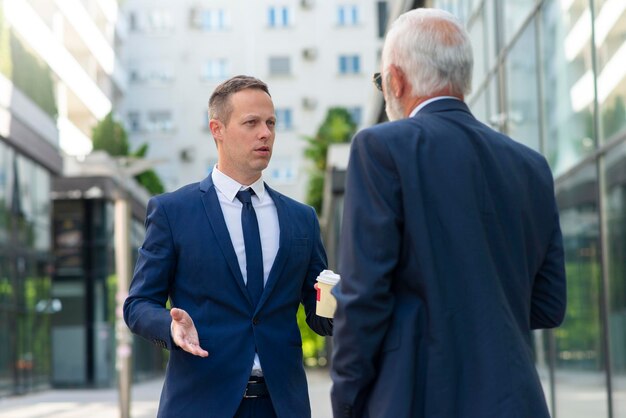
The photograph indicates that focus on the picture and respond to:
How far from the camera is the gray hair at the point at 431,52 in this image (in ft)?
10.4

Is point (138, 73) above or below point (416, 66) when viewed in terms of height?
above

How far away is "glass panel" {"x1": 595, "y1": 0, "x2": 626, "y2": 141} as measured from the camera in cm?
946

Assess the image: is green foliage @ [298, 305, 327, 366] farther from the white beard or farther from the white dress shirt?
the white beard

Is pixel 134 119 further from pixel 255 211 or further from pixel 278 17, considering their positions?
pixel 255 211

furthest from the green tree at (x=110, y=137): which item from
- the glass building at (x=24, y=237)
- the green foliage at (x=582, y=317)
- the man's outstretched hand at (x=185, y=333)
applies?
the man's outstretched hand at (x=185, y=333)

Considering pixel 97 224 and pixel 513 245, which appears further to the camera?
pixel 97 224

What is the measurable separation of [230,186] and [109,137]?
46.8 metres

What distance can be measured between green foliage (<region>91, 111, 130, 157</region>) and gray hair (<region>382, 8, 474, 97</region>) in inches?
1864

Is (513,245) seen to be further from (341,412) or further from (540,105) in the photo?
(540,105)

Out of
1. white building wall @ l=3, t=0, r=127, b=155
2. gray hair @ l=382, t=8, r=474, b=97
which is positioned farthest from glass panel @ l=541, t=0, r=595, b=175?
white building wall @ l=3, t=0, r=127, b=155

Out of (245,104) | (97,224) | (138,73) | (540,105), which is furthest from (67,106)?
(245,104)

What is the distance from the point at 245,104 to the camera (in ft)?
13.8

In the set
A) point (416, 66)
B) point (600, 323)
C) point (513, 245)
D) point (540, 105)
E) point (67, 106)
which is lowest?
point (600, 323)

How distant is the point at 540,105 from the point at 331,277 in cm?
999
